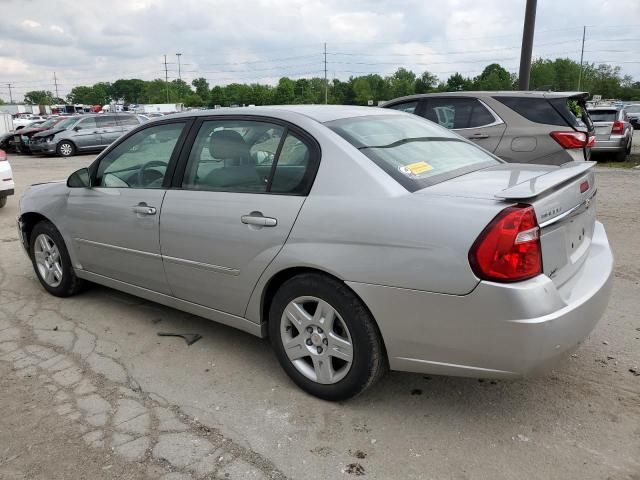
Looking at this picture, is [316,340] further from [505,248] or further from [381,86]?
[381,86]

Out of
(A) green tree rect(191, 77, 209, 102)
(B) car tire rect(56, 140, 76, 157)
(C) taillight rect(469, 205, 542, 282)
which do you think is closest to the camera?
(C) taillight rect(469, 205, 542, 282)

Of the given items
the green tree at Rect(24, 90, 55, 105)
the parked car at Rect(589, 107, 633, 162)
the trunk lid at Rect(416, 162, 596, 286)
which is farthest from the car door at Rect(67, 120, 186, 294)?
the green tree at Rect(24, 90, 55, 105)

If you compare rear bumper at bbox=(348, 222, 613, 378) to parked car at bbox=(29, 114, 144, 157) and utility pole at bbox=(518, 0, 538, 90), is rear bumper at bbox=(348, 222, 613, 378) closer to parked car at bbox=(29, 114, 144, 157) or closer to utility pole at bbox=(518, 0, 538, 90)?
utility pole at bbox=(518, 0, 538, 90)

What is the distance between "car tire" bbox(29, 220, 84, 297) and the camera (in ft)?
15.0

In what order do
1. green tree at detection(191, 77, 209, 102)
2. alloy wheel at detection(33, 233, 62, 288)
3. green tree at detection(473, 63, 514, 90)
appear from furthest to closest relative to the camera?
green tree at detection(191, 77, 209, 102), green tree at detection(473, 63, 514, 90), alloy wheel at detection(33, 233, 62, 288)

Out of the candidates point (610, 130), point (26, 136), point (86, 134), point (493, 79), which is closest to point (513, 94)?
point (610, 130)

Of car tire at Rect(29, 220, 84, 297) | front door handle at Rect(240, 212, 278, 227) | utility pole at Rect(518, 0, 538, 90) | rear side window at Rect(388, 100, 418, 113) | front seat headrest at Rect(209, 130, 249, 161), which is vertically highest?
utility pole at Rect(518, 0, 538, 90)

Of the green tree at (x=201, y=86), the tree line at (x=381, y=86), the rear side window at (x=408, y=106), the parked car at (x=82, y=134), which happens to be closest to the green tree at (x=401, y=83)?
the tree line at (x=381, y=86)

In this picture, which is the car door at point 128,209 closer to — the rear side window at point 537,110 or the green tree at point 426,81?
the rear side window at point 537,110

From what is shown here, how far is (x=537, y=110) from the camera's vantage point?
6.89m

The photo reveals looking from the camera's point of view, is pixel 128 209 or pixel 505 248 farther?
pixel 128 209

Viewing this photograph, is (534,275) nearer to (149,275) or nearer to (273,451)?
(273,451)

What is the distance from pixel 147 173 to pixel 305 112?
132 centimetres

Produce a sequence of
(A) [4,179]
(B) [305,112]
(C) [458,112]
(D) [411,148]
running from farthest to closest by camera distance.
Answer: (A) [4,179] < (C) [458,112] < (B) [305,112] < (D) [411,148]
